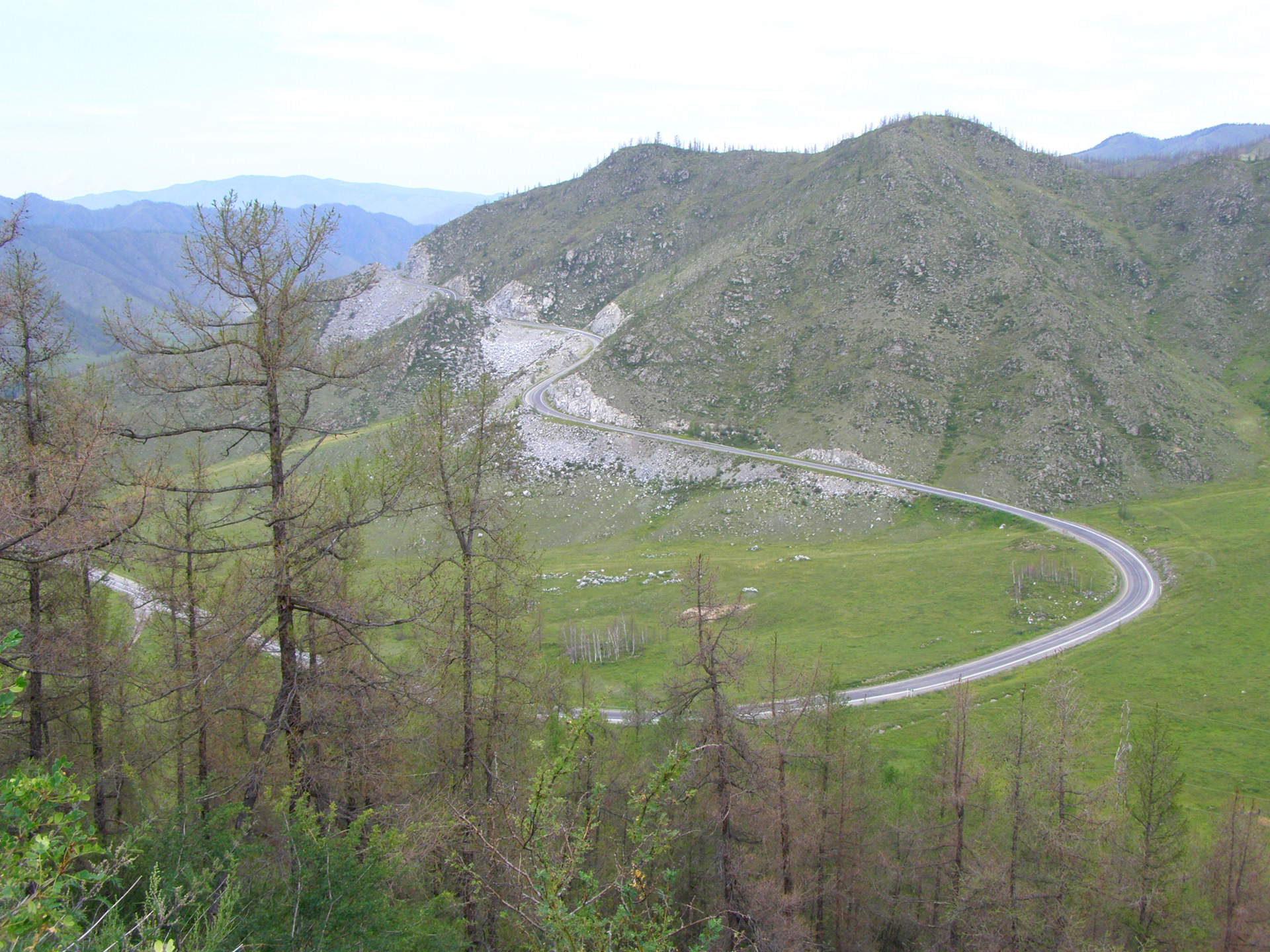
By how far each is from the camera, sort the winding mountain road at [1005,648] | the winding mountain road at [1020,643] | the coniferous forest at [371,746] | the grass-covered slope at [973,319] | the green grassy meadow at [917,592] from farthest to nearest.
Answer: the grass-covered slope at [973,319], the winding mountain road at [1020,643], the winding mountain road at [1005,648], the green grassy meadow at [917,592], the coniferous forest at [371,746]

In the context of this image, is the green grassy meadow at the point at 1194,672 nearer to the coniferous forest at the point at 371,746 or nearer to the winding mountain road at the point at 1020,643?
the winding mountain road at the point at 1020,643

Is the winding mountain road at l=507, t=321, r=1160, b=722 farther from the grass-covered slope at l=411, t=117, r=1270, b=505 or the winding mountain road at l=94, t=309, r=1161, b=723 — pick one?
the grass-covered slope at l=411, t=117, r=1270, b=505

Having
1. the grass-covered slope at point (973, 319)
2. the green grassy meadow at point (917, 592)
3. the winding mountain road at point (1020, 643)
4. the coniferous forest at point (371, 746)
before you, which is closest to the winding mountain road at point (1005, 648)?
the winding mountain road at point (1020, 643)

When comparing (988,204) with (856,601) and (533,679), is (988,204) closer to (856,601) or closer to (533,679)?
(856,601)

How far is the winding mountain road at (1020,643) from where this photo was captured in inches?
1799

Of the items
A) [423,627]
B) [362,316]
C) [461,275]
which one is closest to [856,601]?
[423,627]

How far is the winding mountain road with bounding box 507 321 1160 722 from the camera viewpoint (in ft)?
150

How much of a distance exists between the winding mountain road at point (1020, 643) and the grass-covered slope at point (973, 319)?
10.5ft

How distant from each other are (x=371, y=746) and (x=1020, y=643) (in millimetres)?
51311

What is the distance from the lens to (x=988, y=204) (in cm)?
10700

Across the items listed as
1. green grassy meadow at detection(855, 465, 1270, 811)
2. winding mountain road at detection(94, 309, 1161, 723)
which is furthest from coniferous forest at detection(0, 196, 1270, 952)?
green grassy meadow at detection(855, 465, 1270, 811)

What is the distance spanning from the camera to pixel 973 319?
91688 millimetres

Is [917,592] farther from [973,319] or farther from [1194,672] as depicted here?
[973,319]

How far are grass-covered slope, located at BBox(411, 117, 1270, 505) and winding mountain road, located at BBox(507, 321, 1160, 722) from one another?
10.5ft
